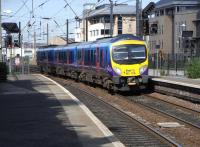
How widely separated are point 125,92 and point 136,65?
293cm

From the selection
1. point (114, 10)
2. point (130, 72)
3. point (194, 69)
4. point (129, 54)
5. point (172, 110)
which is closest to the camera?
point (172, 110)

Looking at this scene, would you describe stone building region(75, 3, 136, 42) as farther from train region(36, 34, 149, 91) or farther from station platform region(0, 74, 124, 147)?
station platform region(0, 74, 124, 147)

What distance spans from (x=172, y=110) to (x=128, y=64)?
729 cm

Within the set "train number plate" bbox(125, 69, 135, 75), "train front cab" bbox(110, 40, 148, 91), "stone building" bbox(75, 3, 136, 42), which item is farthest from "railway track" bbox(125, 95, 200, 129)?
"stone building" bbox(75, 3, 136, 42)

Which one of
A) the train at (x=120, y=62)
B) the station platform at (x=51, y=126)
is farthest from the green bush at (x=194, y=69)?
the station platform at (x=51, y=126)

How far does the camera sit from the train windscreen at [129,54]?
2845 centimetres

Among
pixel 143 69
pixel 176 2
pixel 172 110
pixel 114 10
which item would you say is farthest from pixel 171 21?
pixel 172 110

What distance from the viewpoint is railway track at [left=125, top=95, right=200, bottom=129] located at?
18.2 metres

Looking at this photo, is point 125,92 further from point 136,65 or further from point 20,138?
point 20,138

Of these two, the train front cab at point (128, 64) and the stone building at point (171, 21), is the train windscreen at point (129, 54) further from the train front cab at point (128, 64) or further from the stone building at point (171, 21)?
the stone building at point (171, 21)

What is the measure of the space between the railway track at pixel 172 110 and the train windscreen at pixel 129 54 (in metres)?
1.91

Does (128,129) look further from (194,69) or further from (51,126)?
(194,69)

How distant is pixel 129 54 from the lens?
2870 centimetres

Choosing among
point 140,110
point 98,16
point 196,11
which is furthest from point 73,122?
point 98,16
